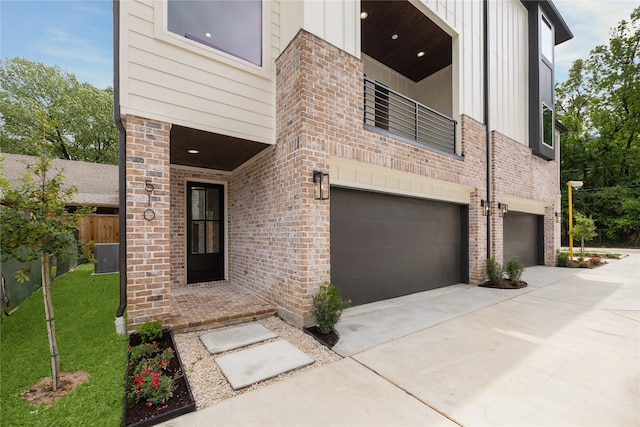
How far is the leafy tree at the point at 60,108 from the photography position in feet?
51.6

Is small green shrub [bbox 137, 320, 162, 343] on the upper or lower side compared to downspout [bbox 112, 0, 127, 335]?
lower

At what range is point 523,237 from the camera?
9711mm

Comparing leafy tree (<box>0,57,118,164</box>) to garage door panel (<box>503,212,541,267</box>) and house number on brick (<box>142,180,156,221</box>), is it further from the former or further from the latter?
garage door panel (<box>503,212,541,267</box>)

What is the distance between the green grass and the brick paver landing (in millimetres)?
793

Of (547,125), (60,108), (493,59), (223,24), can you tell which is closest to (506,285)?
(493,59)

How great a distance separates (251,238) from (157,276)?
1993 millimetres

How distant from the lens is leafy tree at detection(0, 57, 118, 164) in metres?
15.7

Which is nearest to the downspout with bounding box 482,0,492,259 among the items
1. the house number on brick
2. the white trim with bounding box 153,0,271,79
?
the white trim with bounding box 153,0,271,79

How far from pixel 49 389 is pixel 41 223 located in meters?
1.50

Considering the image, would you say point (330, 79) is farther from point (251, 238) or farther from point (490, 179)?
point (490, 179)

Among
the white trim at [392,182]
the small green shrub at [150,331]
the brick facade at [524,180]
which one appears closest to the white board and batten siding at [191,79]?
the white trim at [392,182]

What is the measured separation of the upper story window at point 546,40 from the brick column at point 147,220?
11987 millimetres

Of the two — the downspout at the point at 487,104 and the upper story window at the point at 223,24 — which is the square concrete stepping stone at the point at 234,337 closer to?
the upper story window at the point at 223,24

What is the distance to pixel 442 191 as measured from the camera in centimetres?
646
